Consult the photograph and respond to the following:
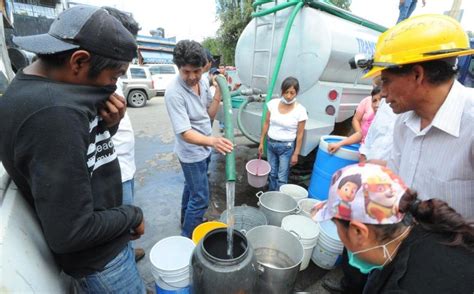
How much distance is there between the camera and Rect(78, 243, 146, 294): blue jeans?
3.46 ft

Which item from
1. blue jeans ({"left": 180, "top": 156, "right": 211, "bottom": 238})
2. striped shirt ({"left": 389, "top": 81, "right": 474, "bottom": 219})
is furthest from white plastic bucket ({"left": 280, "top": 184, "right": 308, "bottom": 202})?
striped shirt ({"left": 389, "top": 81, "right": 474, "bottom": 219})

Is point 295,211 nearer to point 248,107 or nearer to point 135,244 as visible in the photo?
point 135,244

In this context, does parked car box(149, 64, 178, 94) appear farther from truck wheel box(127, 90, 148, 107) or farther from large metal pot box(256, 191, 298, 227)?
large metal pot box(256, 191, 298, 227)

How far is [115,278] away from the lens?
1099 mm

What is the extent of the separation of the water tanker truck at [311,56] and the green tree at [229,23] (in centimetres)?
1090

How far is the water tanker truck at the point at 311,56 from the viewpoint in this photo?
338 centimetres

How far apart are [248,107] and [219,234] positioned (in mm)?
3138

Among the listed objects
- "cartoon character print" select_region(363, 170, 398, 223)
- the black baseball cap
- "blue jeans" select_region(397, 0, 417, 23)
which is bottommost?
"cartoon character print" select_region(363, 170, 398, 223)

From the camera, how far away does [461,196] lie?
1228 mm

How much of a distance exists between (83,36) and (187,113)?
1.41m

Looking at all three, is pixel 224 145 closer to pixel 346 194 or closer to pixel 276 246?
pixel 346 194

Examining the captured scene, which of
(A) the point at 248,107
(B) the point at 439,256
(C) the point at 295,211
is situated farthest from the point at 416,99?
(A) the point at 248,107

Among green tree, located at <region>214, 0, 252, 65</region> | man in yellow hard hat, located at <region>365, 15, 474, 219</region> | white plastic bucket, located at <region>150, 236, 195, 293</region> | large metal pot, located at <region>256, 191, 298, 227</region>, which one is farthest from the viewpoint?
green tree, located at <region>214, 0, 252, 65</region>

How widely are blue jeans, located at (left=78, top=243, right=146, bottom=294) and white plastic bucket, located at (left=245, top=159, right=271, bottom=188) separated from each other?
2.10m
